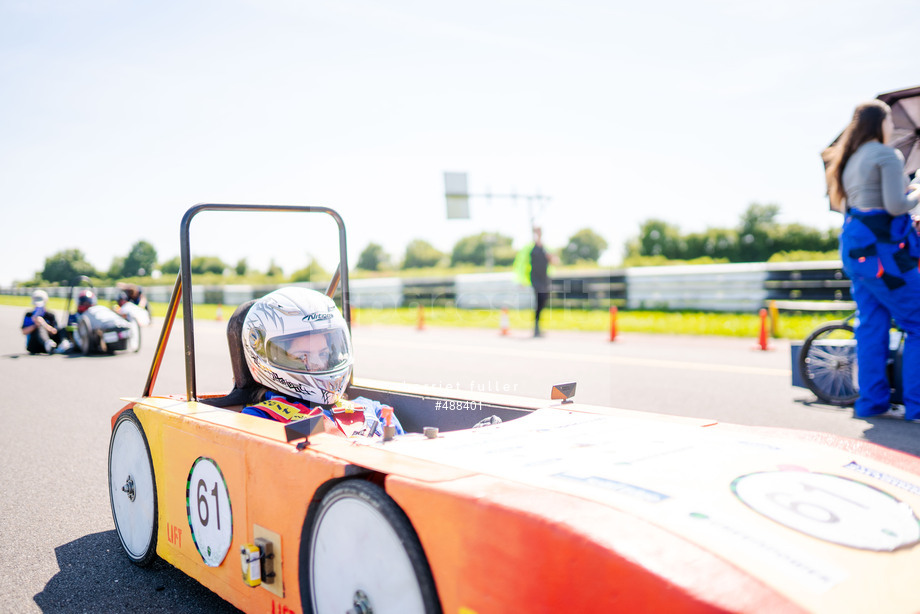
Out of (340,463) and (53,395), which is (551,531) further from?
(53,395)

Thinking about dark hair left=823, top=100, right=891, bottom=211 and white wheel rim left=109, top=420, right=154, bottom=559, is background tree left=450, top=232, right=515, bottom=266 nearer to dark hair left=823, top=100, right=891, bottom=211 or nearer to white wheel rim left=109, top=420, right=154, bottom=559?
dark hair left=823, top=100, right=891, bottom=211

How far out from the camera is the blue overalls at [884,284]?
14.8 feet

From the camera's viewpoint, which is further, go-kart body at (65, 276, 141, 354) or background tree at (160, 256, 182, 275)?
go-kart body at (65, 276, 141, 354)

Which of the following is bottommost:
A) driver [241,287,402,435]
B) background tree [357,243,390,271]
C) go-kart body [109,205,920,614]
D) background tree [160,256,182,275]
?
go-kart body [109,205,920,614]

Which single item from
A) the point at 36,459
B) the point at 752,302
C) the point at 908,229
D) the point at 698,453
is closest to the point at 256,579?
the point at 698,453

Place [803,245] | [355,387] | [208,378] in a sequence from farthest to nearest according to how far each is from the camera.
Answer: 1. [803,245]
2. [208,378]
3. [355,387]

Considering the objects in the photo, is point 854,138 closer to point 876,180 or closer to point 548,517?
point 876,180

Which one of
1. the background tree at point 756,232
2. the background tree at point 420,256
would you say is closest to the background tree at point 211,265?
the background tree at point 756,232

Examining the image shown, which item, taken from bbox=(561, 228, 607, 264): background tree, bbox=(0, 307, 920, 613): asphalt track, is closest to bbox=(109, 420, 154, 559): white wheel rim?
bbox=(0, 307, 920, 613): asphalt track

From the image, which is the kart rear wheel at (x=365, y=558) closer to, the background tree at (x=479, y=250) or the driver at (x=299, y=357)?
the driver at (x=299, y=357)

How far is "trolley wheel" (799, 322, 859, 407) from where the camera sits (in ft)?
17.7

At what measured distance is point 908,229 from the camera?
4543 millimetres

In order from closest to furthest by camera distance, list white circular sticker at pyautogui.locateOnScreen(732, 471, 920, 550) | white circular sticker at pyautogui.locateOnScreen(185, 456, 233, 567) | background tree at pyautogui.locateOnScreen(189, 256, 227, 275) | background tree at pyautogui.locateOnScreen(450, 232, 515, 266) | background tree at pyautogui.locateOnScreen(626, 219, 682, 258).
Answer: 1. white circular sticker at pyautogui.locateOnScreen(732, 471, 920, 550)
2. white circular sticker at pyautogui.locateOnScreen(185, 456, 233, 567)
3. background tree at pyautogui.locateOnScreen(189, 256, 227, 275)
4. background tree at pyautogui.locateOnScreen(626, 219, 682, 258)
5. background tree at pyautogui.locateOnScreen(450, 232, 515, 266)

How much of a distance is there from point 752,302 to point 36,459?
514 inches
